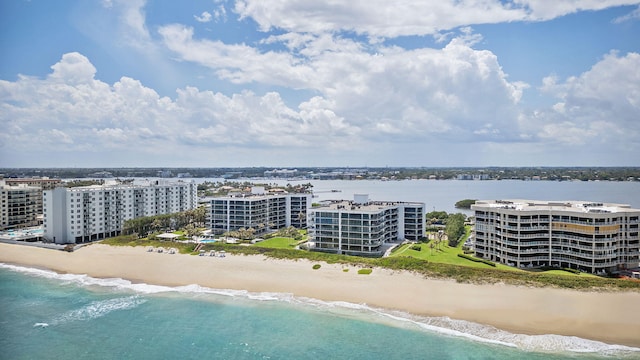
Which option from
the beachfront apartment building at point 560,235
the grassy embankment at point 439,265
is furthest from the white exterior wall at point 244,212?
the beachfront apartment building at point 560,235

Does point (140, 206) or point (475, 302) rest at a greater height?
point (140, 206)

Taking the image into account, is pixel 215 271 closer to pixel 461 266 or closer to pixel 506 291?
pixel 461 266

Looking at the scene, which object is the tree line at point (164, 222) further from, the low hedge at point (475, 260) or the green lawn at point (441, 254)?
the low hedge at point (475, 260)

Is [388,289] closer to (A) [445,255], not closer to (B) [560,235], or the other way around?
(A) [445,255]

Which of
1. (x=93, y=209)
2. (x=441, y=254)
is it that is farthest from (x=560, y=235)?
(x=93, y=209)

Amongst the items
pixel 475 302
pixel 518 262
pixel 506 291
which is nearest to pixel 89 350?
pixel 475 302
